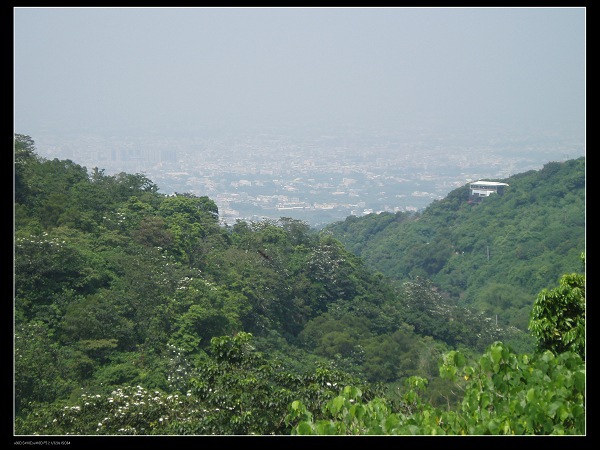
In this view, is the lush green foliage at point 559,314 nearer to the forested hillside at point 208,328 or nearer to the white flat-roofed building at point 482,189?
the forested hillside at point 208,328

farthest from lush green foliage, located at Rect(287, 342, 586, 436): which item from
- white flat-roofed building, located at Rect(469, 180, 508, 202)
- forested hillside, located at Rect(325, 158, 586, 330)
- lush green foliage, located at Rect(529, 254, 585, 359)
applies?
white flat-roofed building, located at Rect(469, 180, 508, 202)

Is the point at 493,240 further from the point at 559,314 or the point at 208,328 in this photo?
the point at 559,314

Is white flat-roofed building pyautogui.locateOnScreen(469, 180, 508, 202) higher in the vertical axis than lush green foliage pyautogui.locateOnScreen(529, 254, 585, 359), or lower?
higher

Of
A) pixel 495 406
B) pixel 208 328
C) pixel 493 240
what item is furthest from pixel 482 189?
pixel 495 406

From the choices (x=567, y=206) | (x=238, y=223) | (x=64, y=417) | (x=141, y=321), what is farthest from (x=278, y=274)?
(x=567, y=206)

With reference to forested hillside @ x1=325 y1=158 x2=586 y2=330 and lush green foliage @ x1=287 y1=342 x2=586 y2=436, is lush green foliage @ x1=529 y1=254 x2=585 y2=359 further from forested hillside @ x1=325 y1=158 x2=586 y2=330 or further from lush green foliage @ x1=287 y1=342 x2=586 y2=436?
forested hillside @ x1=325 y1=158 x2=586 y2=330

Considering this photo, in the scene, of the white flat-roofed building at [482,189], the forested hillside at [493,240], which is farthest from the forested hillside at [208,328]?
the white flat-roofed building at [482,189]

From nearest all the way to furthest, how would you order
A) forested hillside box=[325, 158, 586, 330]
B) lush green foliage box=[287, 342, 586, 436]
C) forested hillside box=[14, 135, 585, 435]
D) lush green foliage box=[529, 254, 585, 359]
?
lush green foliage box=[287, 342, 586, 436] < lush green foliage box=[529, 254, 585, 359] < forested hillside box=[14, 135, 585, 435] < forested hillside box=[325, 158, 586, 330]
